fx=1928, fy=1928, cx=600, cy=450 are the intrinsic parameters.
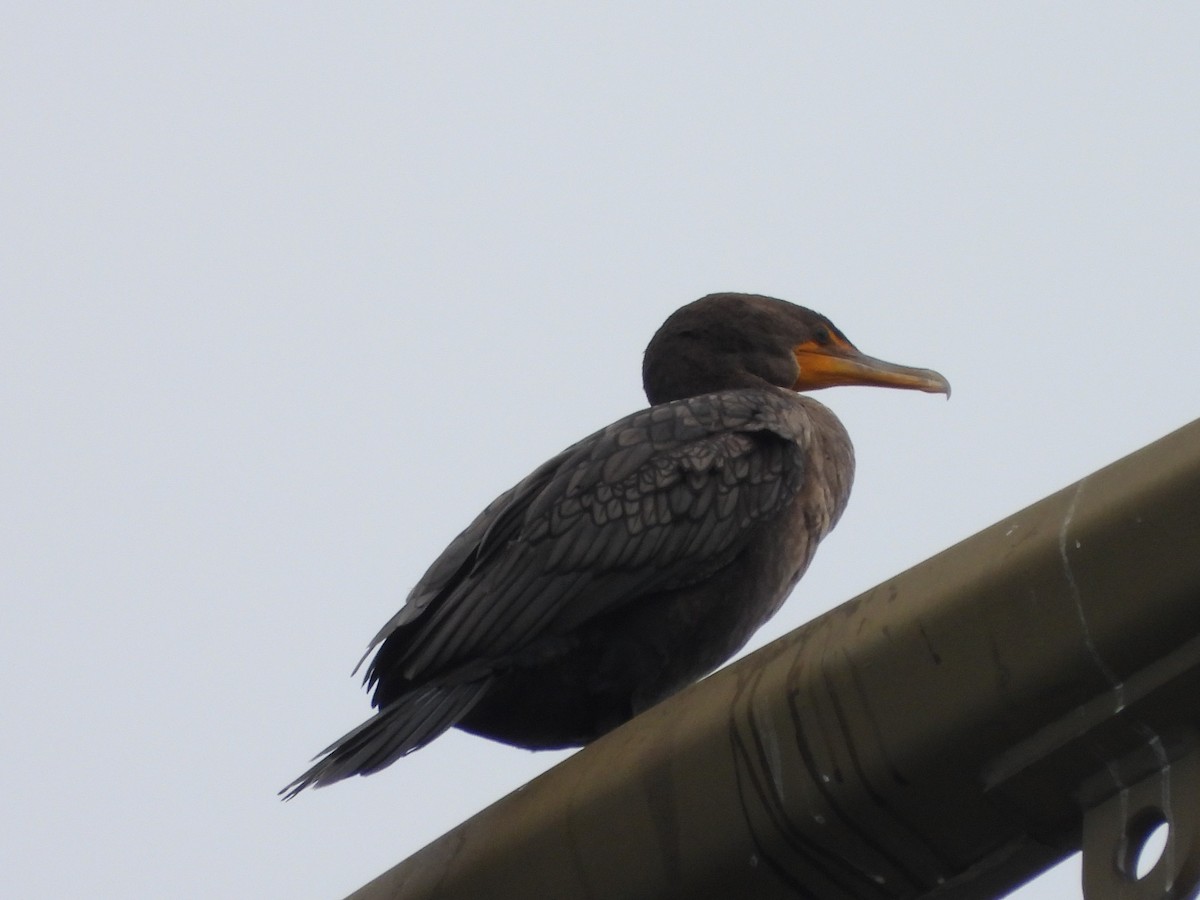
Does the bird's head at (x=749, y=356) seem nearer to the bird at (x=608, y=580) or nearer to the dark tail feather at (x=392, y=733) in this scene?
the bird at (x=608, y=580)

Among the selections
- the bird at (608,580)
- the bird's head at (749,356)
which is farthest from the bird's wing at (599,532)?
the bird's head at (749,356)

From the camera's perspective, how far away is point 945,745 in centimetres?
240

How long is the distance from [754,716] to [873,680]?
23 centimetres

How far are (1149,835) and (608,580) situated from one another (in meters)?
2.34

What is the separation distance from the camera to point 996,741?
2367 millimetres

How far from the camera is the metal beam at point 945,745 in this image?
2.23m

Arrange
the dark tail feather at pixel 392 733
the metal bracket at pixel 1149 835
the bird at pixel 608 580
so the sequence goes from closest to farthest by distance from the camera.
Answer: the metal bracket at pixel 1149 835, the dark tail feather at pixel 392 733, the bird at pixel 608 580

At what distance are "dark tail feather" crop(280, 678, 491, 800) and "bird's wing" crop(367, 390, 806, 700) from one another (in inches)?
2.7

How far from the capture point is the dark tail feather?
13.1ft

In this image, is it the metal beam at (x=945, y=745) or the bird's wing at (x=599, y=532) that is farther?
the bird's wing at (x=599, y=532)

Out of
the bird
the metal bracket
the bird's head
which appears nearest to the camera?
the metal bracket

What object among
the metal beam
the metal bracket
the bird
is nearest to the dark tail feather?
the bird

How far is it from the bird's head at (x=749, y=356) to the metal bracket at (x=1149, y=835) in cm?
348

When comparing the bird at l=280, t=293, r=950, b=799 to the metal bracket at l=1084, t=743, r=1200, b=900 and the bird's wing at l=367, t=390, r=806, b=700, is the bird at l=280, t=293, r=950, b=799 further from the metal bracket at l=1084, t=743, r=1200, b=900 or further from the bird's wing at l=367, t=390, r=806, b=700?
the metal bracket at l=1084, t=743, r=1200, b=900
